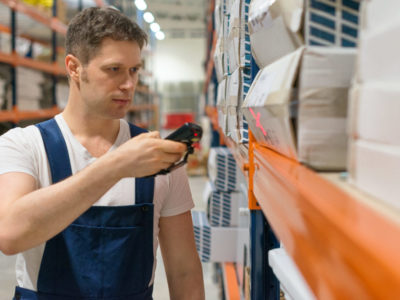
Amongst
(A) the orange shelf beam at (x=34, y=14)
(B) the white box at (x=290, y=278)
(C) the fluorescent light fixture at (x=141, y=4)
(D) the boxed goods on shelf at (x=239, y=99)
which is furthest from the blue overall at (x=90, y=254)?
(C) the fluorescent light fixture at (x=141, y=4)

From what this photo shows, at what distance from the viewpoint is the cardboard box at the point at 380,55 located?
38 cm

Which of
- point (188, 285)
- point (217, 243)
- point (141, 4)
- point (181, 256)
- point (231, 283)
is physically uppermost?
point (141, 4)

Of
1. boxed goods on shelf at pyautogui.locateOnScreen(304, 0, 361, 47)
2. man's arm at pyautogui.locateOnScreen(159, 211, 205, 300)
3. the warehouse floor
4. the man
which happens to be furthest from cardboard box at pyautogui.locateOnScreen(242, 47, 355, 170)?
the warehouse floor

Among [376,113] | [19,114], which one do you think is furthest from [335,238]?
[19,114]

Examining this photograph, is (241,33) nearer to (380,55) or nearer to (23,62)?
(380,55)

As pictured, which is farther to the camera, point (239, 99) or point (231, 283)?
point (231, 283)

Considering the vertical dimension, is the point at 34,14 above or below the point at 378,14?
above

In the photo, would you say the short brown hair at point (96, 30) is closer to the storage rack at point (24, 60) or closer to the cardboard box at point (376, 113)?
the cardboard box at point (376, 113)

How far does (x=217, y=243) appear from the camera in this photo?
260cm

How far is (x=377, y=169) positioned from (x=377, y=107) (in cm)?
6

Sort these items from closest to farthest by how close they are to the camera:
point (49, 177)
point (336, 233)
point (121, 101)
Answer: point (336, 233) → point (49, 177) → point (121, 101)

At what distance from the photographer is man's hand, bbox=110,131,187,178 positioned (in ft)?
3.21

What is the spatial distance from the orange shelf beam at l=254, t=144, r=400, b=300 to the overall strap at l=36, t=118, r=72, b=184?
1011mm

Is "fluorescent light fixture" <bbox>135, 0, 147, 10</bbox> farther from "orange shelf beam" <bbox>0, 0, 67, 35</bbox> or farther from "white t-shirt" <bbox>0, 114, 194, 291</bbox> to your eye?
"white t-shirt" <bbox>0, 114, 194, 291</bbox>
